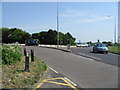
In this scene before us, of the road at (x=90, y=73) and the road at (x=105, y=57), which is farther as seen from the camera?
the road at (x=105, y=57)

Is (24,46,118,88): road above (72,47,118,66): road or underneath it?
underneath

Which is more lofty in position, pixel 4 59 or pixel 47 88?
pixel 4 59

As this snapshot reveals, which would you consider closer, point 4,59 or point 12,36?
point 4,59

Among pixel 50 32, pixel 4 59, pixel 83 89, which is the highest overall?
pixel 50 32

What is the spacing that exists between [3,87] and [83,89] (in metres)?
2.95

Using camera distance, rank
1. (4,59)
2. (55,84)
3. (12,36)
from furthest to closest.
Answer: (12,36) < (4,59) < (55,84)

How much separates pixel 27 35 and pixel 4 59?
253 ft

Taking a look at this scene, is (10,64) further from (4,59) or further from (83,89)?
(83,89)

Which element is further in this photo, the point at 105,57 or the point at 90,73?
the point at 105,57

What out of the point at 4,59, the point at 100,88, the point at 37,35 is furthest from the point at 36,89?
the point at 37,35

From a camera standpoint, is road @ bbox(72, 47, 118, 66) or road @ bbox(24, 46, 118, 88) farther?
road @ bbox(72, 47, 118, 66)

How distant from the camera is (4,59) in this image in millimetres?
10984

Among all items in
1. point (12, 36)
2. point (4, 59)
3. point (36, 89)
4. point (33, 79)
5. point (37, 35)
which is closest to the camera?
point (36, 89)

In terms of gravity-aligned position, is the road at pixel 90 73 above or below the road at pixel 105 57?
below
